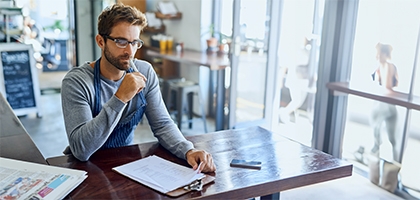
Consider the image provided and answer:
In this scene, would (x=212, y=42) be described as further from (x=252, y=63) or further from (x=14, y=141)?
(x=14, y=141)

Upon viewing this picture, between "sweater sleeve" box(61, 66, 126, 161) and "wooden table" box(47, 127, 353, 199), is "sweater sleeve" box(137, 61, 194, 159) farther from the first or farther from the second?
"sweater sleeve" box(61, 66, 126, 161)

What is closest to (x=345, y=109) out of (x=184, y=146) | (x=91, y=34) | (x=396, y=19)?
(x=396, y=19)

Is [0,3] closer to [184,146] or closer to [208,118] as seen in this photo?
[208,118]

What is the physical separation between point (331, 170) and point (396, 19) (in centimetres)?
168

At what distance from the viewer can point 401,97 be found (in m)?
2.67

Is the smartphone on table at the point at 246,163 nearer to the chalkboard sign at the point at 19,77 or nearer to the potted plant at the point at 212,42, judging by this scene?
the potted plant at the point at 212,42

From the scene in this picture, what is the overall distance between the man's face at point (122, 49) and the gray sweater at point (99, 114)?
0.13 metres

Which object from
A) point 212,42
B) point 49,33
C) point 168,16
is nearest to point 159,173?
point 212,42

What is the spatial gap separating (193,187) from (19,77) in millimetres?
3745

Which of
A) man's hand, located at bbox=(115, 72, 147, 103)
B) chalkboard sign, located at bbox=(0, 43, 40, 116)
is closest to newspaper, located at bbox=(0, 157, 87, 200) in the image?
man's hand, located at bbox=(115, 72, 147, 103)

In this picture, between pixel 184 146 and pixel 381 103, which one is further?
pixel 381 103

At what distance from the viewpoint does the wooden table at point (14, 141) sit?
1.53m

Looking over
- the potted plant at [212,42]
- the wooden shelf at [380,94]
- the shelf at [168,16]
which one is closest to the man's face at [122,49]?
the wooden shelf at [380,94]

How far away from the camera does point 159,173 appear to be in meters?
1.41
